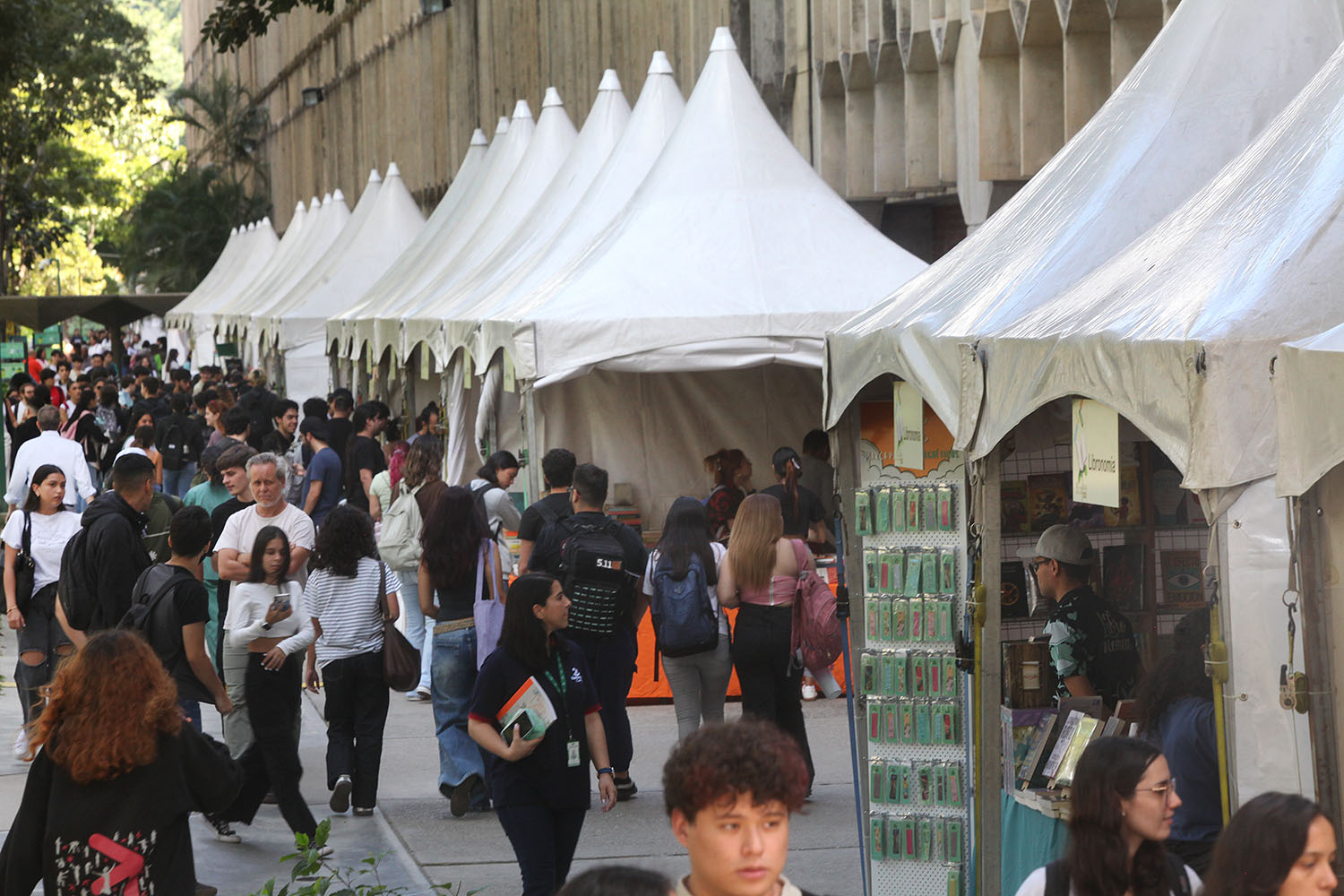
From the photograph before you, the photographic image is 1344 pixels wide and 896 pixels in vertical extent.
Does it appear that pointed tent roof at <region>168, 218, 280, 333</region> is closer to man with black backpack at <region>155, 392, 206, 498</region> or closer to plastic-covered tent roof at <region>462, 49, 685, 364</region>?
man with black backpack at <region>155, 392, 206, 498</region>

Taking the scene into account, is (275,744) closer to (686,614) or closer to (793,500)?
(686,614)

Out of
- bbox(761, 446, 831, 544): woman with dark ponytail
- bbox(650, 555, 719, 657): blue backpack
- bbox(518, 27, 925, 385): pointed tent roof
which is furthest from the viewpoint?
bbox(518, 27, 925, 385): pointed tent roof

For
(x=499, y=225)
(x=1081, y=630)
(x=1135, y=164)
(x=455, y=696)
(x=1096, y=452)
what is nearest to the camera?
(x=1096, y=452)

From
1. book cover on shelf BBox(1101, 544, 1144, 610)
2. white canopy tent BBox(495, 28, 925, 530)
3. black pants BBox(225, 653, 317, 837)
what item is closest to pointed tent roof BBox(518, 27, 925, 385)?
white canopy tent BBox(495, 28, 925, 530)

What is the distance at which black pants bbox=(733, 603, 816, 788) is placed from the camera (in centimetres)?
860

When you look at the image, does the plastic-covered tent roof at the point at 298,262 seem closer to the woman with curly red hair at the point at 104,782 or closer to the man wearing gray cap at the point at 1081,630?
the man wearing gray cap at the point at 1081,630

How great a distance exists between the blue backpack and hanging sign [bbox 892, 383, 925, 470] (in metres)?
1.71

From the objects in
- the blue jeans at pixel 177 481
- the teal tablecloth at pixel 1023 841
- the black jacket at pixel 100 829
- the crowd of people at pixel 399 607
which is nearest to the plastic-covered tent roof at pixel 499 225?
the blue jeans at pixel 177 481

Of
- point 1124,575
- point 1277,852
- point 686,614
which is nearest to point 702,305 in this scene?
point 686,614

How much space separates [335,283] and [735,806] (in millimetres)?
22556

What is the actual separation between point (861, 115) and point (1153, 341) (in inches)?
498

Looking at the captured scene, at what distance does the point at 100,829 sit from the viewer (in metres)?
5.07

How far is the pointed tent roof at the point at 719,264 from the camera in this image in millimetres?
12383

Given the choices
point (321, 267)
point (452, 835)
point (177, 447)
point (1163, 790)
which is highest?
point (321, 267)
